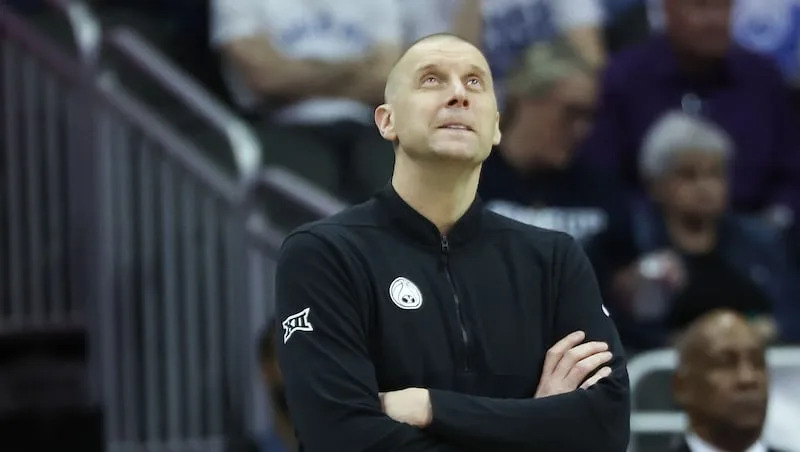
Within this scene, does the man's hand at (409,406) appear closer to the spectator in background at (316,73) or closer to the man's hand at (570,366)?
the man's hand at (570,366)

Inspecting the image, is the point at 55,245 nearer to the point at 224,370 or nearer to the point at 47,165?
the point at 47,165

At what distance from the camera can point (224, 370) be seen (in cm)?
589

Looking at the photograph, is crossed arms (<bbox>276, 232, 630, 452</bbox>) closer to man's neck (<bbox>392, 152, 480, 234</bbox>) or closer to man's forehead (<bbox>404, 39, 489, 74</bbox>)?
man's neck (<bbox>392, 152, 480, 234</bbox>)

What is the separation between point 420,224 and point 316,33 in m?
4.00

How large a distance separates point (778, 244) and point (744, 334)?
224 cm

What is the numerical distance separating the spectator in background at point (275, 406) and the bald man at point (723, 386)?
4.58ft

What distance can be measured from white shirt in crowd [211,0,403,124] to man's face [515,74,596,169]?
82cm

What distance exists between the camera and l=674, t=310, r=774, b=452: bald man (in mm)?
4332

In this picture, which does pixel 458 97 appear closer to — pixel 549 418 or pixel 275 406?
pixel 549 418

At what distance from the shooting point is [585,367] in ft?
9.34

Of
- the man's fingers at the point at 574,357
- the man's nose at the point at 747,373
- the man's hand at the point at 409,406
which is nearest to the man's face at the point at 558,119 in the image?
the man's nose at the point at 747,373

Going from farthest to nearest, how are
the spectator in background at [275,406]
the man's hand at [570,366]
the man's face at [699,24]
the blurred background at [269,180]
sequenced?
the man's face at [699,24] < the blurred background at [269,180] < the spectator in background at [275,406] < the man's hand at [570,366]

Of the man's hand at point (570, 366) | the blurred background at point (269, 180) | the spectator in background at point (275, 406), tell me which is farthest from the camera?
the blurred background at point (269, 180)

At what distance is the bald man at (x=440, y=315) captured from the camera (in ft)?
9.02
